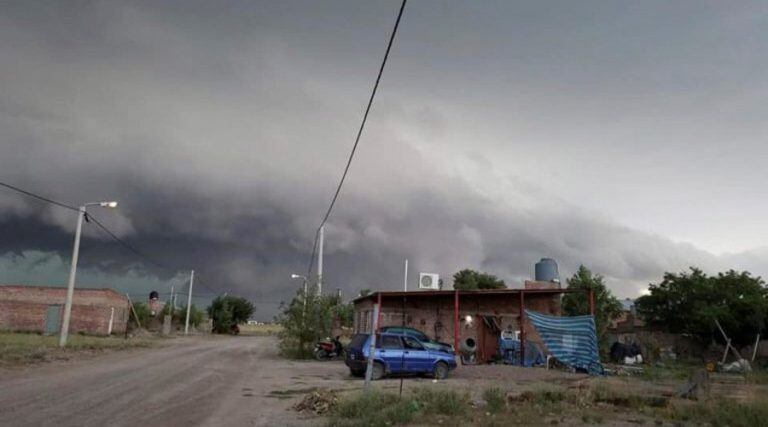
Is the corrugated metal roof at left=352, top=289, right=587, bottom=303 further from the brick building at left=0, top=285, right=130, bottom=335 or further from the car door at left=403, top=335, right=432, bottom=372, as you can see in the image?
the brick building at left=0, top=285, right=130, bottom=335

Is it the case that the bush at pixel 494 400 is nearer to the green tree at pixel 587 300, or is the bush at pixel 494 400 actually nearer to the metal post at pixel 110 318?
the green tree at pixel 587 300

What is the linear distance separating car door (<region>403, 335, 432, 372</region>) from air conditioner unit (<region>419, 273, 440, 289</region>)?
13941mm

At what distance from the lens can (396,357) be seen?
19.9 metres

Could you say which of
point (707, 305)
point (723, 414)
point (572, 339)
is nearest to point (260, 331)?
point (707, 305)

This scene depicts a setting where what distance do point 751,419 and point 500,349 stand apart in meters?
17.5

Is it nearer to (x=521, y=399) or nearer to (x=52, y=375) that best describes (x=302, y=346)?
(x=52, y=375)

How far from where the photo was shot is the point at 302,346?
3197 centimetres

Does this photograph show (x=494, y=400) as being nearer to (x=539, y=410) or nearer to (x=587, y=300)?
(x=539, y=410)

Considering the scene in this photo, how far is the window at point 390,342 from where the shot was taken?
20.0 m

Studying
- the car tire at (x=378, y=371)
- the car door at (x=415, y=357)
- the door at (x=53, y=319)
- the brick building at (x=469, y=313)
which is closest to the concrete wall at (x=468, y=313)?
the brick building at (x=469, y=313)

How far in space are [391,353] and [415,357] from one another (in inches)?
38.0

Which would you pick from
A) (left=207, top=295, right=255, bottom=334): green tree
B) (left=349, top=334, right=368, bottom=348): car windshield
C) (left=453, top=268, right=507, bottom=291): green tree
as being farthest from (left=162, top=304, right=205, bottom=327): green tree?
(left=349, top=334, right=368, bottom=348): car windshield

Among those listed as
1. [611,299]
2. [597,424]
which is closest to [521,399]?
[597,424]

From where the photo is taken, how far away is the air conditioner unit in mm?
34562
